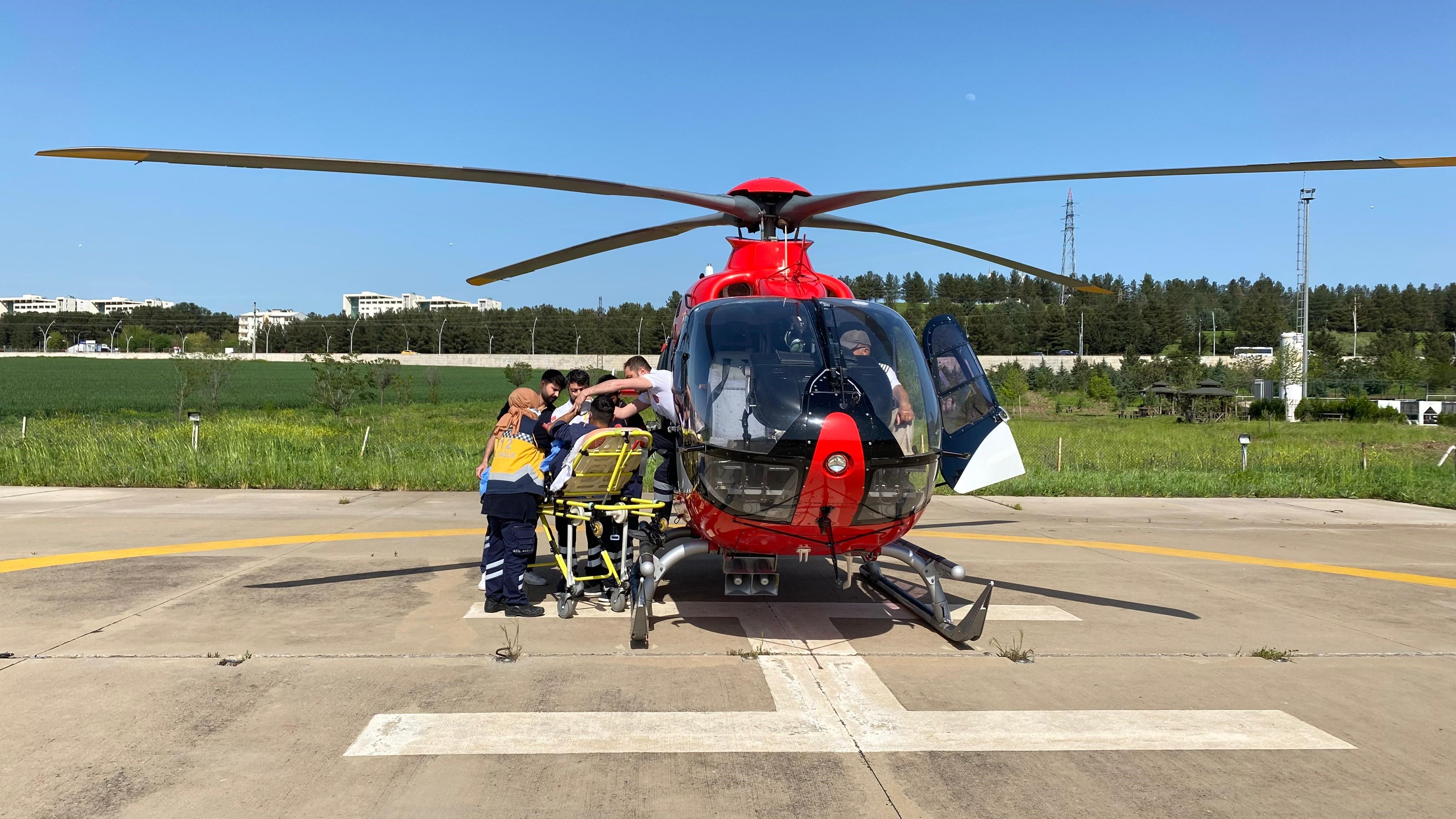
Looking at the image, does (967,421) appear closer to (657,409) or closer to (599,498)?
(657,409)

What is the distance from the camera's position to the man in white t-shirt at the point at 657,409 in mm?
6832

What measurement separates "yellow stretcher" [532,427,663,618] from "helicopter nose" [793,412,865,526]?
5.61 ft

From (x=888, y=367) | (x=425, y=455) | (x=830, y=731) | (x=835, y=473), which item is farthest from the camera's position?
(x=425, y=455)

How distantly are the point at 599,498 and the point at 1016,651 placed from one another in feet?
10.2

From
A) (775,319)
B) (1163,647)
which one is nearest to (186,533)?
(775,319)

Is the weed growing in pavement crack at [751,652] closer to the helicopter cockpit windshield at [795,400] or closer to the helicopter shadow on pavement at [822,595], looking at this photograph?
the helicopter shadow on pavement at [822,595]

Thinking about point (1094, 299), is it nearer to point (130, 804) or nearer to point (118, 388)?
point (118, 388)

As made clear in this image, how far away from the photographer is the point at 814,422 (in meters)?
5.37

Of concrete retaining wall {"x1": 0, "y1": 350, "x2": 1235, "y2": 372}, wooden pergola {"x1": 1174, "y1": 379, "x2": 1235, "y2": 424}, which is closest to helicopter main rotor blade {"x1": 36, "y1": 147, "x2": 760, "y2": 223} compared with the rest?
wooden pergola {"x1": 1174, "y1": 379, "x2": 1235, "y2": 424}

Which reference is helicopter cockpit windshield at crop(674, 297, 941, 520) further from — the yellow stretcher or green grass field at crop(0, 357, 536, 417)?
green grass field at crop(0, 357, 536, 417)

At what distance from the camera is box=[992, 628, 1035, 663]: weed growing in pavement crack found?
19.4ft

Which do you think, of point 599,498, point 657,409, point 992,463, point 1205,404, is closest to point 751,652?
point 599,498

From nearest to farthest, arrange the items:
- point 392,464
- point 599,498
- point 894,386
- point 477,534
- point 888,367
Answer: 1. point 894,386
2. point 888,367
3. point 599,498
4. point 477,534
5. point 392,464

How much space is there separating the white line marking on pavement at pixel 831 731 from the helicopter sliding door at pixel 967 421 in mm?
2072
